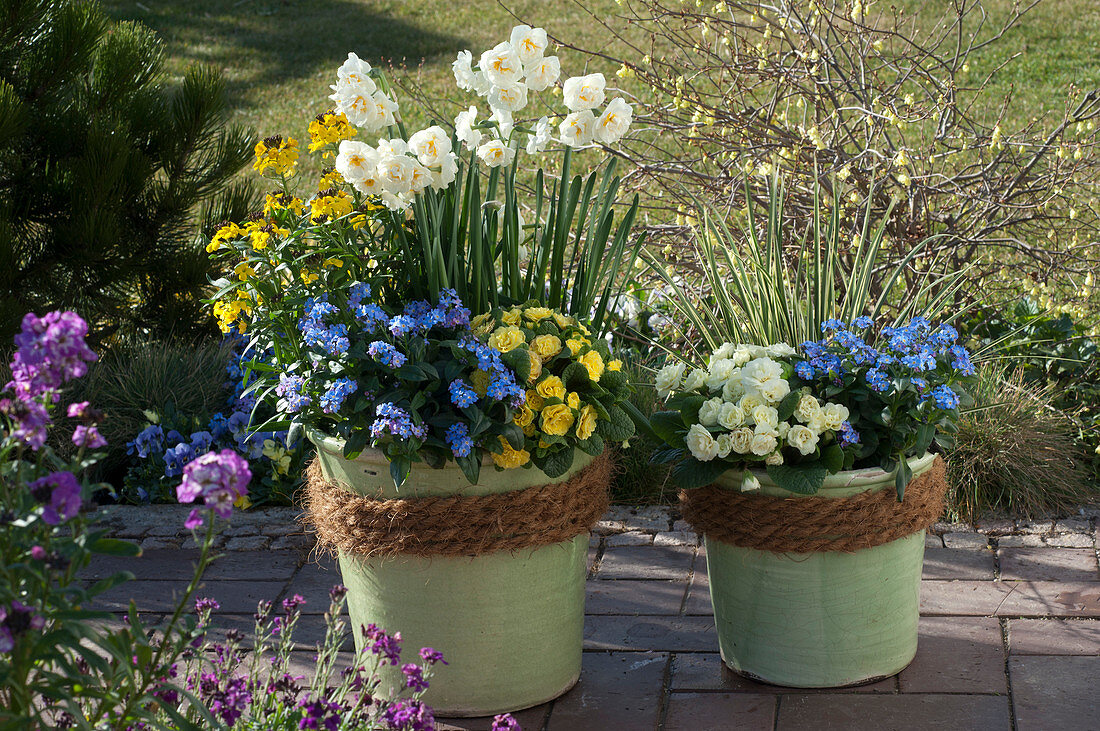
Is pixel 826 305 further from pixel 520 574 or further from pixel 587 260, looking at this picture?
pixel 520 574

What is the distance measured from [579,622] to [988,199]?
237cm

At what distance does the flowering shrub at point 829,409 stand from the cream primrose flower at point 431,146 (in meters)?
0.73

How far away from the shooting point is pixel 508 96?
2.08 m

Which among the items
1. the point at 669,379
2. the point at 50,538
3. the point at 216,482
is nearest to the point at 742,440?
the point at 669,379

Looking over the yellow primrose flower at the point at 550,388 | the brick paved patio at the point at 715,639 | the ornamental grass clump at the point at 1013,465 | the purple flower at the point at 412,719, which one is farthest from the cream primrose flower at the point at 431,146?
the ornamental grass clump at the point at 1013,465

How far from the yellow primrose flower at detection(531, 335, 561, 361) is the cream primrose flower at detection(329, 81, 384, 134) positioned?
52 centimetres

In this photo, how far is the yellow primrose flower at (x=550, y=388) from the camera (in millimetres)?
2039

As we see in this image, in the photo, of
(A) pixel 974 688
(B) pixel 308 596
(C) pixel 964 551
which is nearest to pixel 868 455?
(A) pixel 974 688

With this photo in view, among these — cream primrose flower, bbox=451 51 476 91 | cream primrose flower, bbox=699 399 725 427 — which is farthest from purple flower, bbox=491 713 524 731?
cream primrose flower, bbox=451 51 476 91

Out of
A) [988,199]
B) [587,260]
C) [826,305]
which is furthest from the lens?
[988,199]

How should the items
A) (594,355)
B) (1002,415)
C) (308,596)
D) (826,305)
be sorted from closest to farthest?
(594,355)
(826,305)
(308,596)
(1002,415)

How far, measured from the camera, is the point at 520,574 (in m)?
2.17

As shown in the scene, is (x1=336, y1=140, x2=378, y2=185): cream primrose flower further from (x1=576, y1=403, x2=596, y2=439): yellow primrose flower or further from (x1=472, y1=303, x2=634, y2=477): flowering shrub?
(x1=576, y1=403, x2=596, y2=439): yellow primrose flower

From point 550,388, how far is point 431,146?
1.68ft
